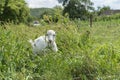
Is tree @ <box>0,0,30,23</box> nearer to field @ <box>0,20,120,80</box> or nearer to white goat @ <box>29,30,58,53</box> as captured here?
white goat @ <box>29,30,58,53</box>

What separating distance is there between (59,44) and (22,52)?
1.43 m

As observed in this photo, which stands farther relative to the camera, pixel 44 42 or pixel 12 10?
pixel 12 10

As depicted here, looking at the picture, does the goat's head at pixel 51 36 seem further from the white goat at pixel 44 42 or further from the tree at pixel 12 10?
the tree at pixel 12 10

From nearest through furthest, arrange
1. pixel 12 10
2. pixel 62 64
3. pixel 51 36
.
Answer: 1. pixel 62 64
2. pixel 51 36
3. pixel 12 10

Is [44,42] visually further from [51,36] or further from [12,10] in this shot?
[12,10]

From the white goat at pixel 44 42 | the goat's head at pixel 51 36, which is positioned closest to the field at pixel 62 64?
the white goat at pixel 44 42

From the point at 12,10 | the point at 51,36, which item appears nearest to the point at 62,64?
the point at 51,36

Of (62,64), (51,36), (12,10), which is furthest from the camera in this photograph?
(12,10)

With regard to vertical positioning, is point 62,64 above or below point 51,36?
below

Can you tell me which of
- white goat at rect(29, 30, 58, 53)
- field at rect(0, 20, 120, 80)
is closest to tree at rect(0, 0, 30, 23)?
white goat at rect(29, 30, 58, 53)

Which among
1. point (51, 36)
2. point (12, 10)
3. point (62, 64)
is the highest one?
point (51, 36)

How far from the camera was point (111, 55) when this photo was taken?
3.61 m

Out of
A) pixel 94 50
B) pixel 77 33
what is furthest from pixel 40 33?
pixel 94 50

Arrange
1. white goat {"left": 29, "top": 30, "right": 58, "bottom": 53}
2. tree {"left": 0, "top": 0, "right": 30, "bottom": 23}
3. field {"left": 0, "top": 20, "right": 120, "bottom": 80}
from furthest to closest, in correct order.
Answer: tree {"left": 0, "top": 0, "right": 30, "bottom": 23}, white goat {"left": 29, "top": 30, "right": 58, "bottom": 53}, field {"left": 0, "top": 20, "right": 120, "bottom": 80}
